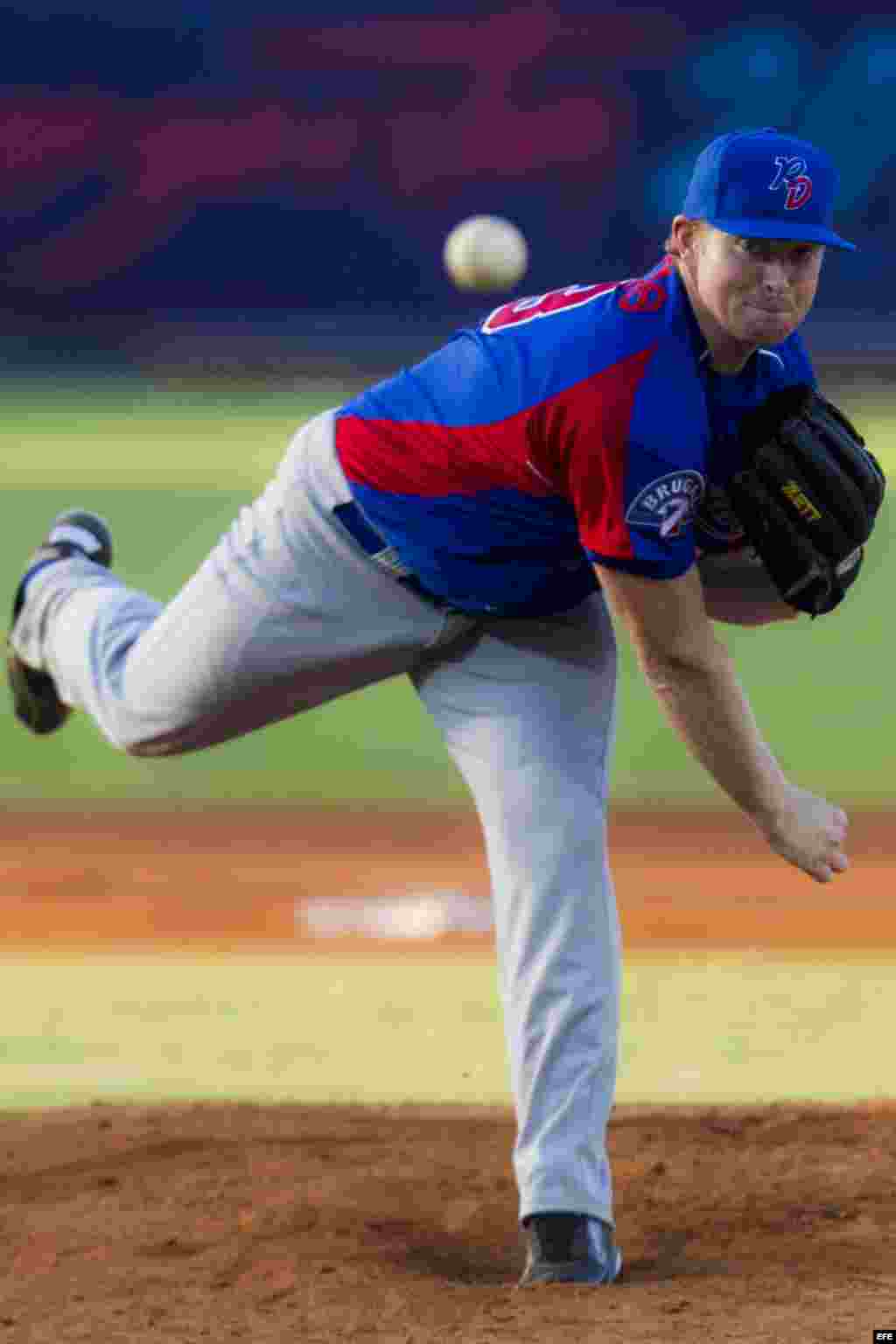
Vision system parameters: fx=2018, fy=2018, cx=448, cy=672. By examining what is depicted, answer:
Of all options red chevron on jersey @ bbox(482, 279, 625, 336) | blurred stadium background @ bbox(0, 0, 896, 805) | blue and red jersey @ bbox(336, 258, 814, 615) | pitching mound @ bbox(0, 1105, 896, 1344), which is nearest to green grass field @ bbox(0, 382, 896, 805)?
blurred stadium background @ bbox(0, 0, 896, 805)

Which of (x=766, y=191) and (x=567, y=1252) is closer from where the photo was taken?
(x=766, y=191)

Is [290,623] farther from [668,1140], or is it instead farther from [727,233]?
[668,1140]

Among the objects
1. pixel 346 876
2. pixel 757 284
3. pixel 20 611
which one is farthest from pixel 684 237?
pixel 346 876

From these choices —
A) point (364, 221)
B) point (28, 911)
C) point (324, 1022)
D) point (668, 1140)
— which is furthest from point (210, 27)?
point (668, 1140)

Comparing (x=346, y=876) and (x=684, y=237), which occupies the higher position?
(x=684, y=237)

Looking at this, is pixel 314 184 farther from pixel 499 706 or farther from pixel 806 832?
pixel 806 832

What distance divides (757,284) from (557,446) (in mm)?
332

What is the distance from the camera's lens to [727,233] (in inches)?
98.7

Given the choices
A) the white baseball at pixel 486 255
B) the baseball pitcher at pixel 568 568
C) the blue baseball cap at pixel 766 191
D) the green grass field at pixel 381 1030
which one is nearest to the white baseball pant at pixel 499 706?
the baseball pitcher at pixel 568 568

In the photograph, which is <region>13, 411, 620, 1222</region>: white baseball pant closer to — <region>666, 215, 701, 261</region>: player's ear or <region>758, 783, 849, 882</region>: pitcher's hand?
<region>758, 783, 849, 882</region>: pitcher's hand

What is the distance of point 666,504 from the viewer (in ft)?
8.36

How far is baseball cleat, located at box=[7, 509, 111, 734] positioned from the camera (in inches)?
157

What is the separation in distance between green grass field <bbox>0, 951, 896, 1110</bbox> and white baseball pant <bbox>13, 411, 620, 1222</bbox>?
3.09ft

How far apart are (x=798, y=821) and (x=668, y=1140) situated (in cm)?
102
